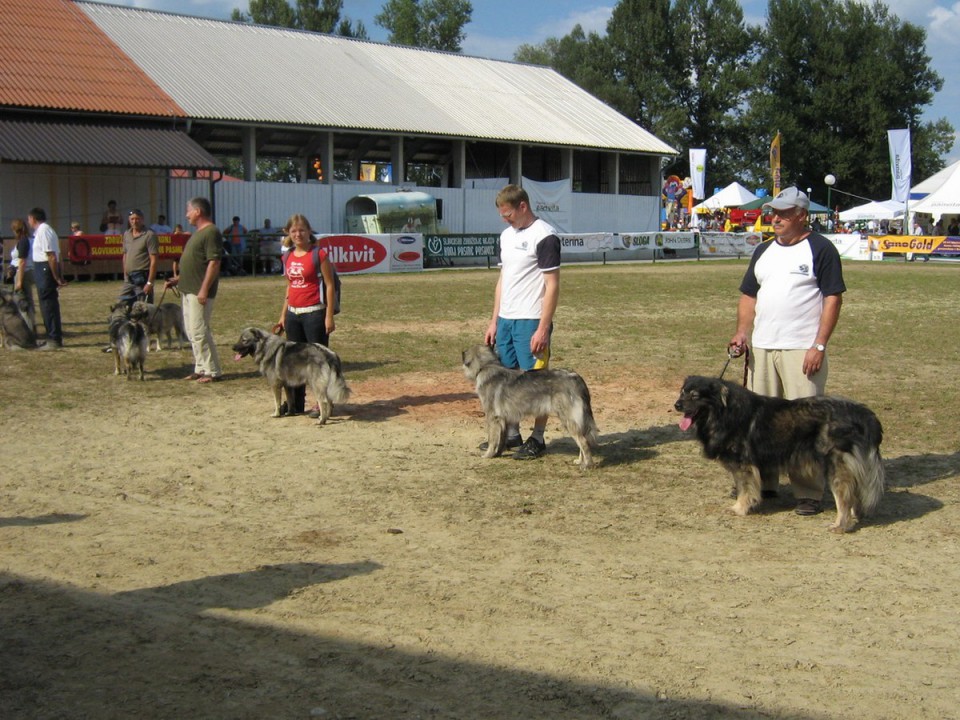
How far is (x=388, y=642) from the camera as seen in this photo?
4734 mm

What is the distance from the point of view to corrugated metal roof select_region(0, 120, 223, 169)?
2892 cm

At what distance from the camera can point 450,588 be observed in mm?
5500

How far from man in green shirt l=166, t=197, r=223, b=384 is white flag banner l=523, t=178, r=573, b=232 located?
32889mm

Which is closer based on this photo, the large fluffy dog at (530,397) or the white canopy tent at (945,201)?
the large fluffy dog at (530,397)

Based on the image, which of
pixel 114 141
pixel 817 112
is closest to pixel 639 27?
pixel 817 112

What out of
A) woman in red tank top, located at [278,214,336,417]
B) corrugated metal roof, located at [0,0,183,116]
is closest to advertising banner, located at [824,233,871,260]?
corrugated metal roof, located at [0,0,183,116]

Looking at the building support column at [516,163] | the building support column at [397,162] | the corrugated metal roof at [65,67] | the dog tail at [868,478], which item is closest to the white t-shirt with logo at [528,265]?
the dog tail at [868,478]

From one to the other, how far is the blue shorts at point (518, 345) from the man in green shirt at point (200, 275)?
423 cm

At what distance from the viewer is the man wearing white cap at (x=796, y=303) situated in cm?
684

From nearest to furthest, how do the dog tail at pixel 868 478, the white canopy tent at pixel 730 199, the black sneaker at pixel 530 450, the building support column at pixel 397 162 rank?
the dog tail at pixel 868 478 < the black sneaker at pixel 530 450 < the building support column at pixel 397 162 < the white canopy tent at pixel 730 199

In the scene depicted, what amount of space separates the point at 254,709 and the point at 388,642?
83 cm

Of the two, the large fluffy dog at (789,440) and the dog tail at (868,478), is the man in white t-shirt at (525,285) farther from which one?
the dog tail at (868,478)

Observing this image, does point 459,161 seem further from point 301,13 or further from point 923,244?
point 301,13

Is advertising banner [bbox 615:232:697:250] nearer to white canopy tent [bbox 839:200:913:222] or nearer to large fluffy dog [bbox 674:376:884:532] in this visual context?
white canopy tent [bbox 839:200:913:222]
